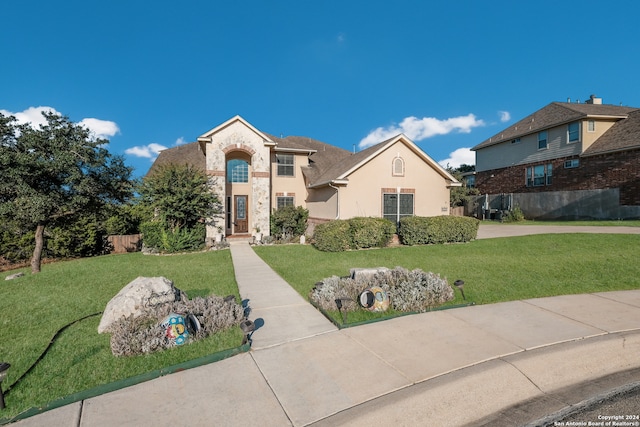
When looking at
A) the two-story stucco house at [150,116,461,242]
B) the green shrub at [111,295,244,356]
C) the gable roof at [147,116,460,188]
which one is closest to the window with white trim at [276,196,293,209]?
the two-story stucco house at [150,116,461,242]

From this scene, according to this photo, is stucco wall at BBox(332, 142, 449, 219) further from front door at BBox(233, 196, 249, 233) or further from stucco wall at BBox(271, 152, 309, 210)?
front door at BBox(233, 196, 249, 233)

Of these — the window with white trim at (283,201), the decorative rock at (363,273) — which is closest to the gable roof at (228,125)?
the window with white trim at (283,201)

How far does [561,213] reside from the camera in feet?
78.3

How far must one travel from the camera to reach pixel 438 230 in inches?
587

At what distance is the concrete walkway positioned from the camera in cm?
308

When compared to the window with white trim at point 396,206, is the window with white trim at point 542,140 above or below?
above

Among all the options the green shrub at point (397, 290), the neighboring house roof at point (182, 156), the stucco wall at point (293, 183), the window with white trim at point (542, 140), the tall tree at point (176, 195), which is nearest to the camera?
the green shrub at point (397, 290)

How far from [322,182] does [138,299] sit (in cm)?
1279

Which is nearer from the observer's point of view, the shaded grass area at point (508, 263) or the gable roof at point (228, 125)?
the shaded grass area at point (508, 263)

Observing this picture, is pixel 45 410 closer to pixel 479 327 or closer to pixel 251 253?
pixel 479 327

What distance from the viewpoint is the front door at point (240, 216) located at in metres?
19.7

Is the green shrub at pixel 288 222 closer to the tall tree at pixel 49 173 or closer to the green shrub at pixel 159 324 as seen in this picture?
the tall tree at pixel 49 173

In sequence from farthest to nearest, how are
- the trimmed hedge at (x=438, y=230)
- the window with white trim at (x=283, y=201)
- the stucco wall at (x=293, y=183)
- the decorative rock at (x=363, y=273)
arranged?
the window with white trim at (x=283, y=201) < the stucco wall at (x=293, y=183) < the trimmed hedge at (x=438, y=230) < the decorative rock at (x=363, y=273)

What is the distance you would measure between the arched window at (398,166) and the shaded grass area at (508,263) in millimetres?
4814
